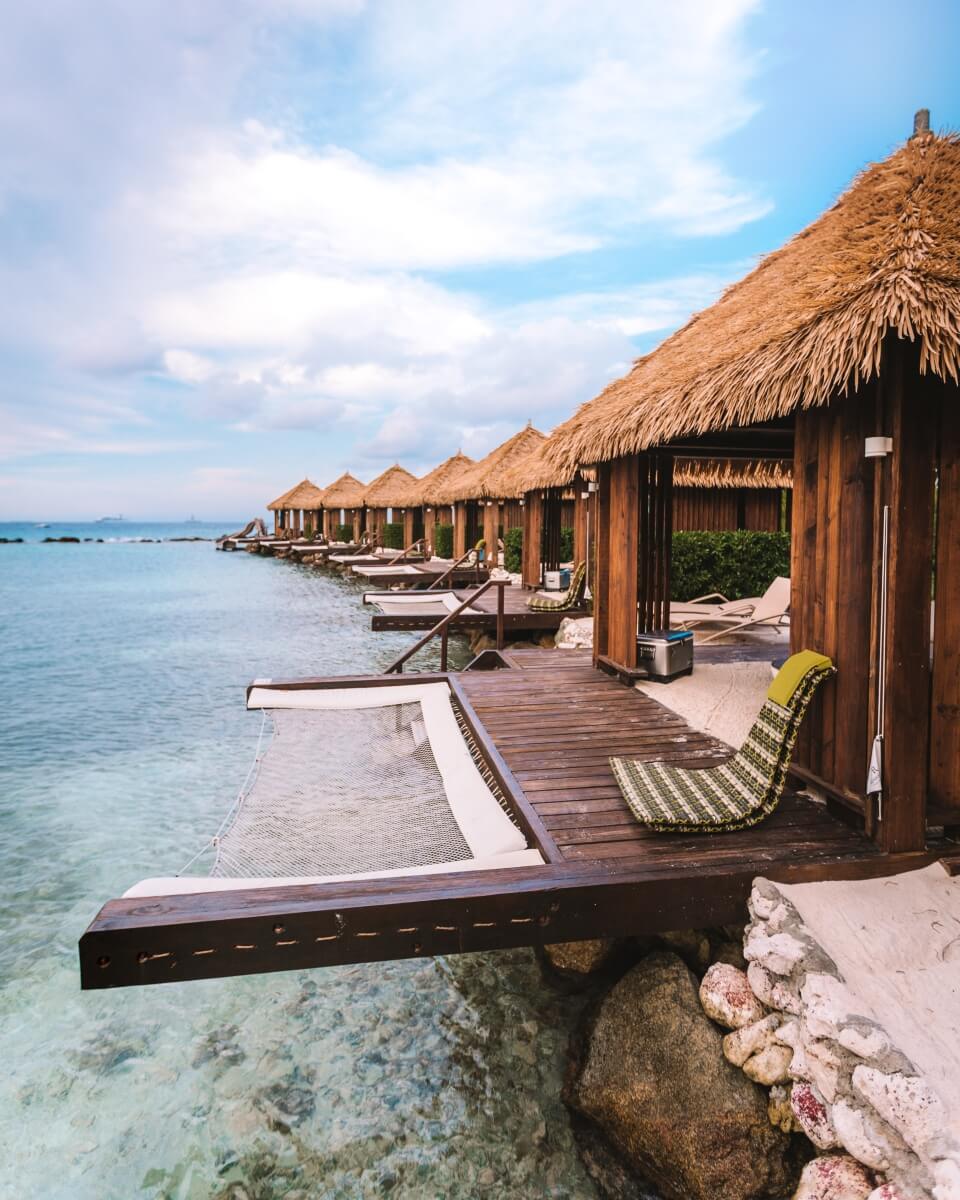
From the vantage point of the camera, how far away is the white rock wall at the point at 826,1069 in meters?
1.72

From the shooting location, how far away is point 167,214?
A: 12805 millimetres

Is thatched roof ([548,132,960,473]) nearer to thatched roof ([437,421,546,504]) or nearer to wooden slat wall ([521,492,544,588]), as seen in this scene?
wooden slat wall ([521,492,544,588])

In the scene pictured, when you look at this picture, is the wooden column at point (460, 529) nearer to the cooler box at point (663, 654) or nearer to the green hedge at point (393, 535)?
the green hedge at point (393, 535)

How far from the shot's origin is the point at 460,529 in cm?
2094

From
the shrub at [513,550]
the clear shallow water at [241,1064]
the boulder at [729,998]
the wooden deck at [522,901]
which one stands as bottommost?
the clear shallow water at [241,1064]

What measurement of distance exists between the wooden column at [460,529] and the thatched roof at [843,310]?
1644cm

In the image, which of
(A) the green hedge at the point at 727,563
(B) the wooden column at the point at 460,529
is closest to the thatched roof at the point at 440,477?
(B) the wooden column at the point at 460,529

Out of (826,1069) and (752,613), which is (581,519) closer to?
(752,613)

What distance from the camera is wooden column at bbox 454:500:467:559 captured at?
2070 cm

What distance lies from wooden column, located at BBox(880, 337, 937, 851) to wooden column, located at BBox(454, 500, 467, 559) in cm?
1802

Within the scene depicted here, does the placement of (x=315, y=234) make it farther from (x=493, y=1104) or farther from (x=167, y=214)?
(x=493, y=1104)

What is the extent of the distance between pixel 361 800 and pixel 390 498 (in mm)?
24940

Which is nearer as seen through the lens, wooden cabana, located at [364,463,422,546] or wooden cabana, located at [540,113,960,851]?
wooden cabana, located at [540,113,960,851]

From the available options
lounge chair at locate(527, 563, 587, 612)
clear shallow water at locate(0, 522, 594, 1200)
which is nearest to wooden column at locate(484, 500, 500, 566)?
lounge chair at locate(527, 563, 587, 612)
